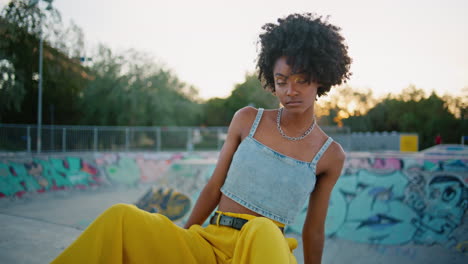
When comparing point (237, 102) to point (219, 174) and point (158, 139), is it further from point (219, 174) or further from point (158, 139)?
point (219, 174)

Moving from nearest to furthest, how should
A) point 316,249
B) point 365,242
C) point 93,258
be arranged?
1. point 93,258
2. point 316,249
3. point 365,242

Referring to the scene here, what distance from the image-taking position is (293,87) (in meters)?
1.83

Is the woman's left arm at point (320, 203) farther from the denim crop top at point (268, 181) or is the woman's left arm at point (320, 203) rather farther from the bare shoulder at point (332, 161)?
the denim crop top at point (268, 181)

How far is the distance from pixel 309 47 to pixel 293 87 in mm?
266

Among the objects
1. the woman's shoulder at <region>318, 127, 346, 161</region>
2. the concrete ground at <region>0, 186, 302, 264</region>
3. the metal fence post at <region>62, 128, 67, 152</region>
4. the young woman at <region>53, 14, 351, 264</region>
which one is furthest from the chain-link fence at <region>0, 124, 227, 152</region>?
the woman's shoulder at <region>318, 127, 346, 161</region>

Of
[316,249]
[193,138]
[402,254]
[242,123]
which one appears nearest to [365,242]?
[402,254]

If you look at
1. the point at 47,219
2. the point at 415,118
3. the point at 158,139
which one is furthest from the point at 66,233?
the point at 415,118

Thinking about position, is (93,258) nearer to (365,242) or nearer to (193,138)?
(365,242)

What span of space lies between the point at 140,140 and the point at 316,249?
767 inches

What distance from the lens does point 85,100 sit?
95.0 feet

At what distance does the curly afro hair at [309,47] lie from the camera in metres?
1.85

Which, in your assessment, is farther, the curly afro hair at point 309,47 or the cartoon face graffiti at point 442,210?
the cartoon face graffiti at point 442,210

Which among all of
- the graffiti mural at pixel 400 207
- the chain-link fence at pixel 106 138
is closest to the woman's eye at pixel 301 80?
the graffiti mural at pixel 400 207

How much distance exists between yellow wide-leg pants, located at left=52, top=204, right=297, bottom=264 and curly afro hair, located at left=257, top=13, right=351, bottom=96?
965 millimetres
